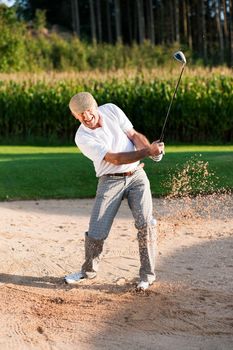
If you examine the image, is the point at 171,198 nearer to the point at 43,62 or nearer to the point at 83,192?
the point at 83,192

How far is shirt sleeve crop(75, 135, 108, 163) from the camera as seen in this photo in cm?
552

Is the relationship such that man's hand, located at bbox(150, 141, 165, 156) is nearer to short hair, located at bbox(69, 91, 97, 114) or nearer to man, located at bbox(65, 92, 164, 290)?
man, located at bbox(65, 92, 164, 290)

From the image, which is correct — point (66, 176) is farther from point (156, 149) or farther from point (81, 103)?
point (156, 149)

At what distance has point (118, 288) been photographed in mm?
6125

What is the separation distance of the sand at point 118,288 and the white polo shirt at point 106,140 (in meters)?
1.10

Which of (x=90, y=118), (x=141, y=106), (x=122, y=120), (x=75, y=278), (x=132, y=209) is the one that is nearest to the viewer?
(x=90, y=118)

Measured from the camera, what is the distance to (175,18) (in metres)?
43.7

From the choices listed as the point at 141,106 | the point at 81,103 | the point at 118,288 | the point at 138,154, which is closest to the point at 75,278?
the point at 118,288

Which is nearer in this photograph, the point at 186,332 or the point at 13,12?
the point at 186,332

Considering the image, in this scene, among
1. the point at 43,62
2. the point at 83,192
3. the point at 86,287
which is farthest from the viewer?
the point at 43,62

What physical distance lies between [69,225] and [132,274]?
8.39ft

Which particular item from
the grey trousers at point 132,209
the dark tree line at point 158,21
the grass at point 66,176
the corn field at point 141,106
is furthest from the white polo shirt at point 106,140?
the dark tree line at point 158,21

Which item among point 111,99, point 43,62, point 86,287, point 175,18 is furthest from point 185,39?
point 86,287

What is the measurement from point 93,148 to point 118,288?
1369 millimetres
